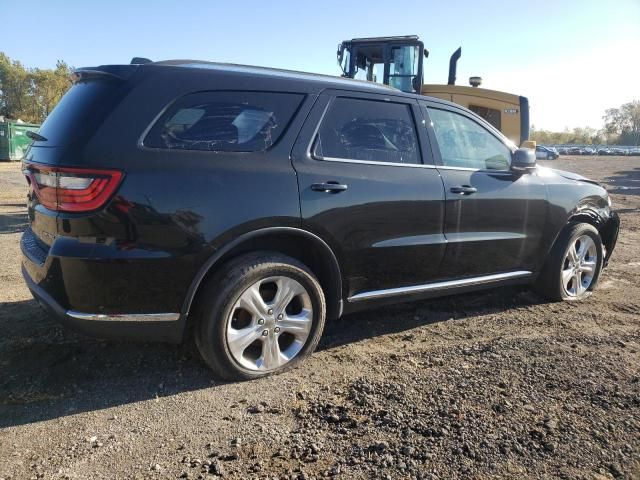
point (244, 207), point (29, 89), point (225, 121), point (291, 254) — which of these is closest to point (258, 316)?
point (291, 254)

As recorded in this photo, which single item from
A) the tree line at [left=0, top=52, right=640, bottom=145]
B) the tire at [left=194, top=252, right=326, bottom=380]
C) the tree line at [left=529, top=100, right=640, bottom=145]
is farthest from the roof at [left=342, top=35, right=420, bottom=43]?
the tree line at [left=529, top=100, right=640, bottom=145]

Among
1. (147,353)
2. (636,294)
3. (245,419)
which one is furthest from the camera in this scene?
(636,294)

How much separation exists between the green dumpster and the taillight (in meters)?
25.0

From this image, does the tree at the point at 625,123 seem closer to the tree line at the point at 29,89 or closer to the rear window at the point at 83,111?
the tree line at the point at 29,89

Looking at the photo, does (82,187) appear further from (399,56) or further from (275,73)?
(399,56)

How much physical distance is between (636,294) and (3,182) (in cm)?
1689

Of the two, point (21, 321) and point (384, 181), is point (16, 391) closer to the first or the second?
point (21, 321)

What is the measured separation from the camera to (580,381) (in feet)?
10.3

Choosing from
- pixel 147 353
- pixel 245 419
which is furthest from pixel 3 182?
pixel 245 419

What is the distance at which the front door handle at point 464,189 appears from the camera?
12.7ft

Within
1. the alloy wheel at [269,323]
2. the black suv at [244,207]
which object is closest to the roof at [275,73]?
the black suv at [244,207]

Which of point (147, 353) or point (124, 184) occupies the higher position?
point (124, 184)

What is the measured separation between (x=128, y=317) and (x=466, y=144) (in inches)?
116

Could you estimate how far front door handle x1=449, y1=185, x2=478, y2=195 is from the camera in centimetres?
386
